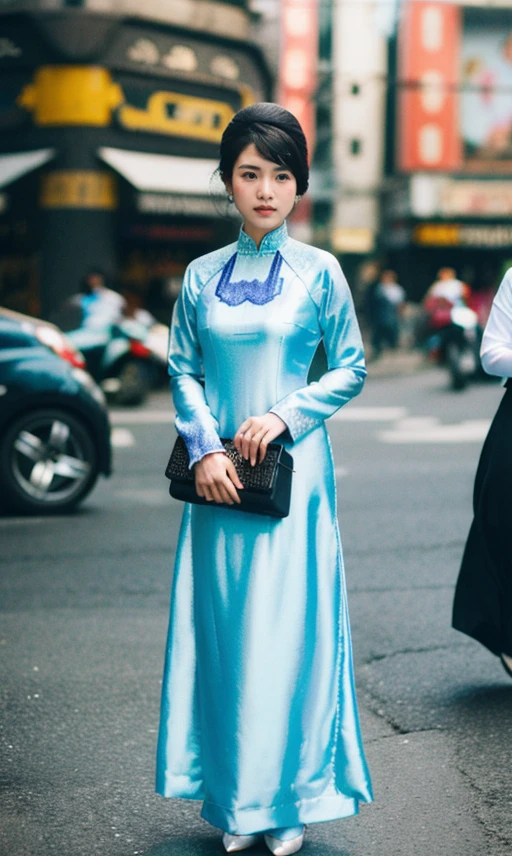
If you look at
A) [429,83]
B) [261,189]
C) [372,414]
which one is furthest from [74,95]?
[261,189]

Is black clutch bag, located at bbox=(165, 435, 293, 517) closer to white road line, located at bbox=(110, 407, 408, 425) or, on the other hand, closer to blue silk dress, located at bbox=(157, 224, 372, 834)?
blue silk dress, located at bbox=(157, 224, 372, 834)

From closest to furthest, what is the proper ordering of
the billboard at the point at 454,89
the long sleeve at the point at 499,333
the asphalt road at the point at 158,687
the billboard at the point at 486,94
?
the asphalt road at the point at 158,687 < the long sleeve at the point at 499,333 < the billboard at the point at 454,89 < the billboard at the point at 486,94

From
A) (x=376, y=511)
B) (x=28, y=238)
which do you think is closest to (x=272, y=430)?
(x=376, y=511)

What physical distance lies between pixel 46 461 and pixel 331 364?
4834mm

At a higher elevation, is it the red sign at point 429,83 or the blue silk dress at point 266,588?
the red sign at point 429,83

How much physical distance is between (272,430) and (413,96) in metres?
30.2

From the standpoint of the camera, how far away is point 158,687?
4379mm

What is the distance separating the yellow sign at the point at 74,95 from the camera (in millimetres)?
18984

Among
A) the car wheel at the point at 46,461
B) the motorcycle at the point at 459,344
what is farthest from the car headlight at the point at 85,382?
the motorcycle at the point at 459,344

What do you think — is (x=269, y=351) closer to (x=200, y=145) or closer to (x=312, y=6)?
(x=200, y=145)

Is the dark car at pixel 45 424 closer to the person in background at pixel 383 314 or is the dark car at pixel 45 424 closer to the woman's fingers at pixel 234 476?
the woman's fingers at pixel 234 476

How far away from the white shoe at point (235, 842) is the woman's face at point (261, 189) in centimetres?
148

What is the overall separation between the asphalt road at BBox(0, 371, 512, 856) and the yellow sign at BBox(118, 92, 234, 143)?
12.2 metres

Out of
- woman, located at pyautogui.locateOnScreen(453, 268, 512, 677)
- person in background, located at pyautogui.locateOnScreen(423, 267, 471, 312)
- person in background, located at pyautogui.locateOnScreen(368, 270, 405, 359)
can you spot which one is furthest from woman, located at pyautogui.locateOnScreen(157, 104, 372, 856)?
person in background, located at pyautogui.locateOnScreen(368, 270, 405, 359)
